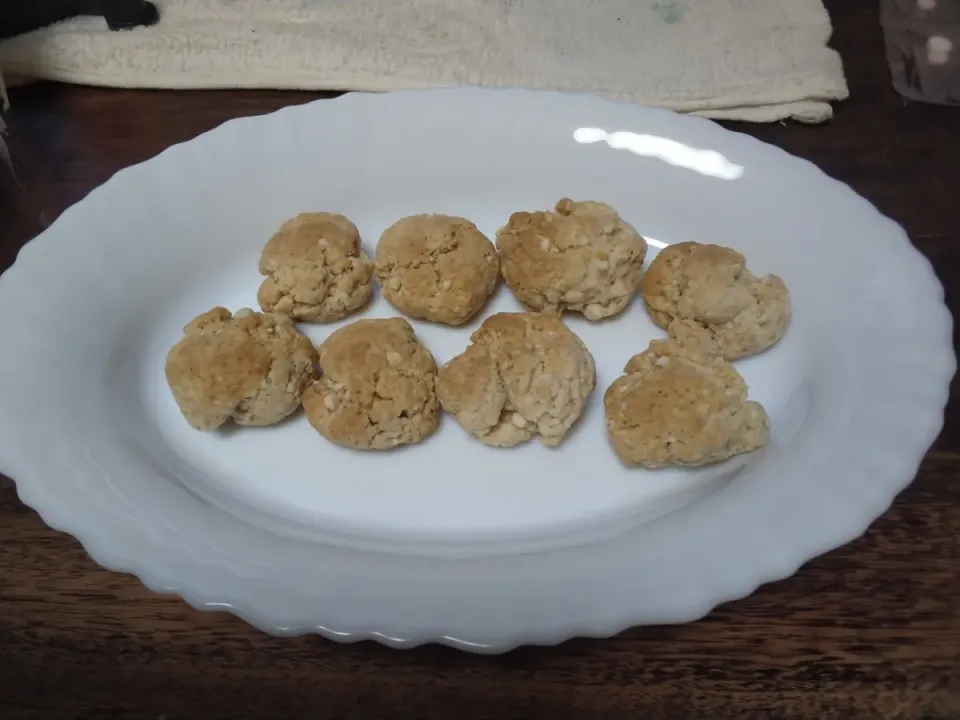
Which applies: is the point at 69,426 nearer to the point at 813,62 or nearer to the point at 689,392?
the point at 689,392

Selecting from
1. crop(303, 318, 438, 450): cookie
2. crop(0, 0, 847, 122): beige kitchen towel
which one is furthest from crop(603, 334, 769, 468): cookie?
crop(0, 0, 847, 122): beige kitchen towel

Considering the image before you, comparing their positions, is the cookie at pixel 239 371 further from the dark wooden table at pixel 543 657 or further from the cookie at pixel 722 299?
the cookie at pixel 722 299

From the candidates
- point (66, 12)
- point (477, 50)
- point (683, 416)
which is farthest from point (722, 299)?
point (66, 12)

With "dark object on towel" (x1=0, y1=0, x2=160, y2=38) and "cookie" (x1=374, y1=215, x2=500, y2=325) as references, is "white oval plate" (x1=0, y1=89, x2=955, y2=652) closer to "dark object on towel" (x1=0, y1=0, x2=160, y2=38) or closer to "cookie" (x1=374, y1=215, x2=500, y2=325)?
"cookie" (x1=374, y1=215, x2=500, y2=325)

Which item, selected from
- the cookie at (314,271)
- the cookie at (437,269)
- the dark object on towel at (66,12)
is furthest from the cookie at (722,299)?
the dark object on towel at (66,12)

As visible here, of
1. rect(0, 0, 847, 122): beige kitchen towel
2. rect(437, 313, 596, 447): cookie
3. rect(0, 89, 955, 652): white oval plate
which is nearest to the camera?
rect(0, 89, 955, 652): white oval plate

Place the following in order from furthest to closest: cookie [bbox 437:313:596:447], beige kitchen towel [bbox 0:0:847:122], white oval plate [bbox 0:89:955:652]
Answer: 1. beige kitchen towel [bbox 0:0:847:122]
2. cookie [bbox 437:313:596:447]
3. white oval plate [bbox 0:89:955:652]

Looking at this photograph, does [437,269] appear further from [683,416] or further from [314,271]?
[683,416]
